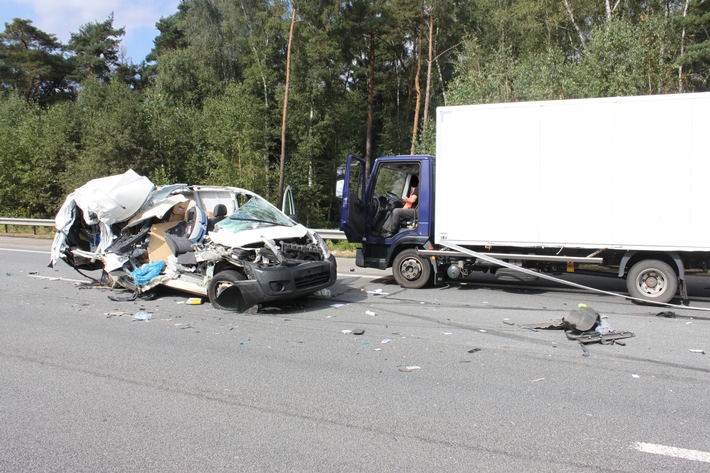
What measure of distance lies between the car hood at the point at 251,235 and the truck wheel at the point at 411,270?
7.22 ft

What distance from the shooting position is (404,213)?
32.0 feet

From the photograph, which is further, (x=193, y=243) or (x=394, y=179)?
(x=394, y=179)

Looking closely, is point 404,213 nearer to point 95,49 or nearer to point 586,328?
point 586,328

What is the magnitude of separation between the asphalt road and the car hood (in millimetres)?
1073

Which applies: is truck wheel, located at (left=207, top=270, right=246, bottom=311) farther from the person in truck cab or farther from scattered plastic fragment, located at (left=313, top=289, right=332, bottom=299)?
the person in truck cab

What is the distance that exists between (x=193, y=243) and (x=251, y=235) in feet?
4.24

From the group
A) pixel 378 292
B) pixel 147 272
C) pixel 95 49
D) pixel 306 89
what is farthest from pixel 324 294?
pixel 95 49

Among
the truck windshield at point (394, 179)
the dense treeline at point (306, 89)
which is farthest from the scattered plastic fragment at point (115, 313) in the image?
the dense treeline at point (306, 89)

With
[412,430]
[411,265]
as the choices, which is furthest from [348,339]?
[411,265]

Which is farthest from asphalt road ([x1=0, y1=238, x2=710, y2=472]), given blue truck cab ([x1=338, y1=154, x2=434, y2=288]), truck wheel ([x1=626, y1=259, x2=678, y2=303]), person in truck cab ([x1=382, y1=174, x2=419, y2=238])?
person in truck cab ([x1=382, y1=174, x2=419, y2=238])

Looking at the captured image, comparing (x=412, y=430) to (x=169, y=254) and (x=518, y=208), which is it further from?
(x=169, y=254)

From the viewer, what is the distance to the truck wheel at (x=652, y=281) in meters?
7.89

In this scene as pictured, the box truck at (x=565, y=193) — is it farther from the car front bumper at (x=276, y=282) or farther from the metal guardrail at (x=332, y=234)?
the metal guardrail at (x=332, y=234)

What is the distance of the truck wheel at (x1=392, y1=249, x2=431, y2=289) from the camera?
374 inches
